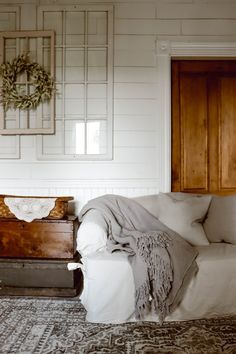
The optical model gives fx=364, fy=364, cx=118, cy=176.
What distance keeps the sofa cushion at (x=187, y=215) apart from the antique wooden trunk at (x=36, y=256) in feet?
2.64

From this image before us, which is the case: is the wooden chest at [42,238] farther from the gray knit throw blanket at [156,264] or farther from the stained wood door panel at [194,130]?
the stained wood door panel at [194,130]

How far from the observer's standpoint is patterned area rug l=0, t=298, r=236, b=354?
211 cm

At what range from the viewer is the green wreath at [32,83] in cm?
351

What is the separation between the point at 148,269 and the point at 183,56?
218cm

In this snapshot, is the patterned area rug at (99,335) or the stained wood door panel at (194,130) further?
the stained wood door panel at (194,130)

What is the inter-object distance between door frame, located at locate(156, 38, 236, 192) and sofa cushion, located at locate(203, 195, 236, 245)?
0.59m

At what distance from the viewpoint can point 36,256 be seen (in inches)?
121

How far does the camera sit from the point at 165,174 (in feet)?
11.8

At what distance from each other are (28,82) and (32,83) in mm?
48

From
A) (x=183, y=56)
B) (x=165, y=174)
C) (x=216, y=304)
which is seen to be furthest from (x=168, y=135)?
(x=216, y=304)

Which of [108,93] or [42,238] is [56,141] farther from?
[42,238]

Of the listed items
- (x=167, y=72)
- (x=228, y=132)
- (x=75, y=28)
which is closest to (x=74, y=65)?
(x=75, y=28)

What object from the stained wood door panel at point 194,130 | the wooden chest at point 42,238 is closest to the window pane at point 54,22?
the stained wood door panel at point 194,130

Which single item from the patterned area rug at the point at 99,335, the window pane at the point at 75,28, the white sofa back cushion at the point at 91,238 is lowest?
the patterned area rug at the point at 99,335
